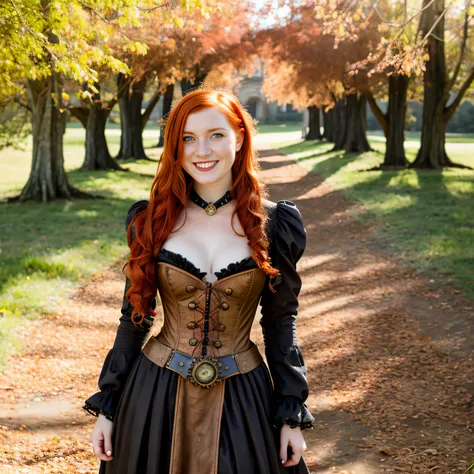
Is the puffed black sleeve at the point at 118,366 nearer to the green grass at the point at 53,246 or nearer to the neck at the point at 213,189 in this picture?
the neck at the point at 213,189

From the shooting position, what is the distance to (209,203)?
8.39ft

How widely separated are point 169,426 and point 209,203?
0.84 metres

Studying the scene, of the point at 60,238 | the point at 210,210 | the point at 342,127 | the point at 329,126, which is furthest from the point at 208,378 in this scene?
the point at 329,126

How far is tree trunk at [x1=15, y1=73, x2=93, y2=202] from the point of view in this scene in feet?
47.2

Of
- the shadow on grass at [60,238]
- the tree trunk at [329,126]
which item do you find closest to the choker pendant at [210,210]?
the shadow on grass at [60,238]

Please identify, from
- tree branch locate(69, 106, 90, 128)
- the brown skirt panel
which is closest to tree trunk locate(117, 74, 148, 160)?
tree branch locate(69, 106, 90, 128)

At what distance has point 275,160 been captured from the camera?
29.8 metres

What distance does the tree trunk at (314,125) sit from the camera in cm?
4281

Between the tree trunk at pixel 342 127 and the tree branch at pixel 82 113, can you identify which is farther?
the tree trunk at pixel 342 127

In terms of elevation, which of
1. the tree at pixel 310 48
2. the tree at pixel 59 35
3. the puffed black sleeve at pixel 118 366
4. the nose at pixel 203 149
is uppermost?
the tree at pixel 310 48

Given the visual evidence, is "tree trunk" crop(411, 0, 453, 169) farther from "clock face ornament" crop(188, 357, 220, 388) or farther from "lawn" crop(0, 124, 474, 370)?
"clock face ornament" crop(188, 357, 220, 388)

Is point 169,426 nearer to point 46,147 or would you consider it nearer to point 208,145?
point 208,145

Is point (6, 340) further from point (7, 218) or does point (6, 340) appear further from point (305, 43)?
point (305, 43)

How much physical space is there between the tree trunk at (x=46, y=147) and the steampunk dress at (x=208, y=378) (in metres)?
12.4
